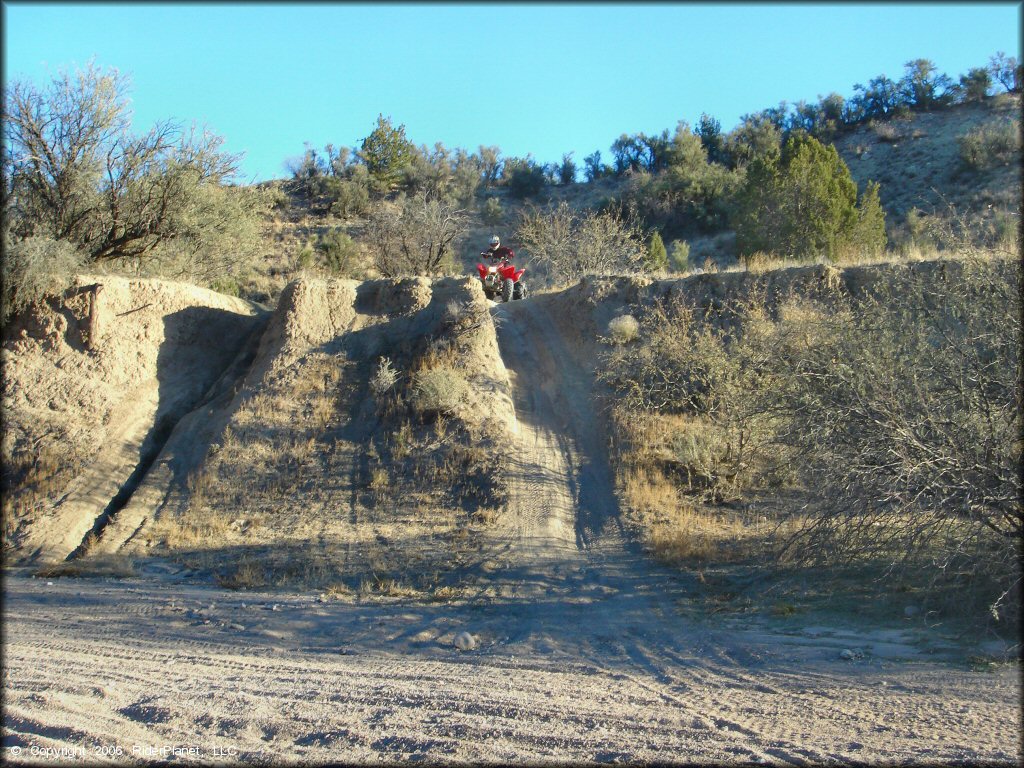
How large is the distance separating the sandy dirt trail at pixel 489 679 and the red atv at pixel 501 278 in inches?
358

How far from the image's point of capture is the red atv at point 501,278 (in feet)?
62.6

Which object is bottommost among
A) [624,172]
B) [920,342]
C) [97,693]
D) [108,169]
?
[97,693]

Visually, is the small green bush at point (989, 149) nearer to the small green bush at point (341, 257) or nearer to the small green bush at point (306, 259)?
the small green bush at point (341, 257)

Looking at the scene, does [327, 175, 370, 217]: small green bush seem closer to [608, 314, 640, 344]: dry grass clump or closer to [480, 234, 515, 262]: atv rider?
[480, 234, 515, 262]: atv rider

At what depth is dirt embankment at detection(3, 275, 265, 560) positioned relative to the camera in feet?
41.8

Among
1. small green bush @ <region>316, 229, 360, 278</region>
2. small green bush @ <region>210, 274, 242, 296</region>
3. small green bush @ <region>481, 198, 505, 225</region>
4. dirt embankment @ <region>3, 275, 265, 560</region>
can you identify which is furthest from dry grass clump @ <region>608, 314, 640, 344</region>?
small green bush @ <region>481, 198, 505, 225</region>

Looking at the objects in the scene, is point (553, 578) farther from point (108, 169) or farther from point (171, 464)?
point (108, 169)

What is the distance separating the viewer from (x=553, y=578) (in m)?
10.2

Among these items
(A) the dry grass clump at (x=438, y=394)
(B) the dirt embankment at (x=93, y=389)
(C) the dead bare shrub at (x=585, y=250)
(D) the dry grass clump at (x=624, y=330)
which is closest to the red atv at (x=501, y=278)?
(C) the dead bare shrub at (x=585, y=250)

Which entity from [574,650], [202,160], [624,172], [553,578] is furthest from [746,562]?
[624,172]

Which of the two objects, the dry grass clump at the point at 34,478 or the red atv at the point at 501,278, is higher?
the red atv at the point at 501,278

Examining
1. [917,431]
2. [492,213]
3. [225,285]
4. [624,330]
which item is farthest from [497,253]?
[492,213]

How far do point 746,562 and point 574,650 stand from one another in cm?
329

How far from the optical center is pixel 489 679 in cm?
690
